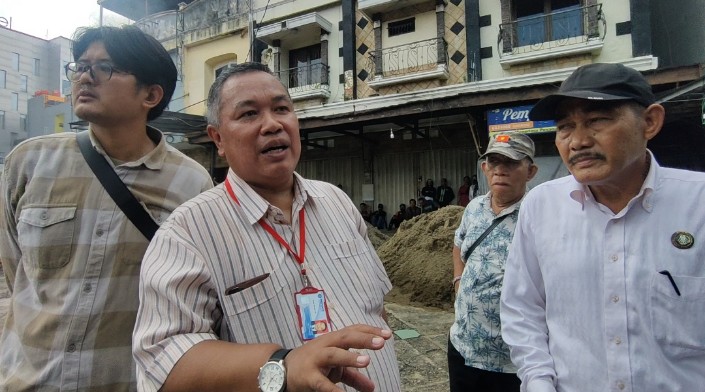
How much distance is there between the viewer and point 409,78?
Answer: 1058 cm

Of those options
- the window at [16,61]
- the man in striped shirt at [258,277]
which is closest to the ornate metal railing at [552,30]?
the man in striped shirt at [258,277]

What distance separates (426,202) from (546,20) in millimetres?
4840

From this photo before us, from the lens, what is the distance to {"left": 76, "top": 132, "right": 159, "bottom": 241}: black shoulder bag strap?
5.27 ft

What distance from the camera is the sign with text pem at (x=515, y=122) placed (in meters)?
8.24

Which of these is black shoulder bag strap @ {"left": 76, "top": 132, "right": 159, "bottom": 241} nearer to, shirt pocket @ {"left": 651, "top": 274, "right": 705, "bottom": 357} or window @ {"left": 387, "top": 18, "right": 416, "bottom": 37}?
shirt pocket @ {"left": 651, "top": 274, "right": 705, "bottom": 357}

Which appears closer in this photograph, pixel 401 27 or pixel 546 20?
pixel 546 20

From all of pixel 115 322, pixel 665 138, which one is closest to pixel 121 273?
pixel 115 322

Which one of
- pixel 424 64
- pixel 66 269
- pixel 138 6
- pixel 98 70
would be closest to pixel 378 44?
pixel 424 64

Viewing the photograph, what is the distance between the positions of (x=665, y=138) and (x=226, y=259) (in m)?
10.6

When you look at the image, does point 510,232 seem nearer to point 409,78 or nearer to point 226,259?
point 226,259

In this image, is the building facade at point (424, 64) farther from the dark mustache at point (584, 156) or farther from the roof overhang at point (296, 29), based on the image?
the dark mustache at point (584, 156)

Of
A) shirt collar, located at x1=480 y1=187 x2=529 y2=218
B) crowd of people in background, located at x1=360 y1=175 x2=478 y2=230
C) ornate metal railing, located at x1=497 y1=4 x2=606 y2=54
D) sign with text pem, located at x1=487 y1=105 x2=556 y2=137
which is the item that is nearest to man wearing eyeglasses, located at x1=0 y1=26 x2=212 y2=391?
shirt collar, located at x1=480 y1=187 x2=529 y2=218

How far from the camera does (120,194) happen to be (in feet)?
5.31

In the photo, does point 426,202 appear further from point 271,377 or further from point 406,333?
point 271,377
